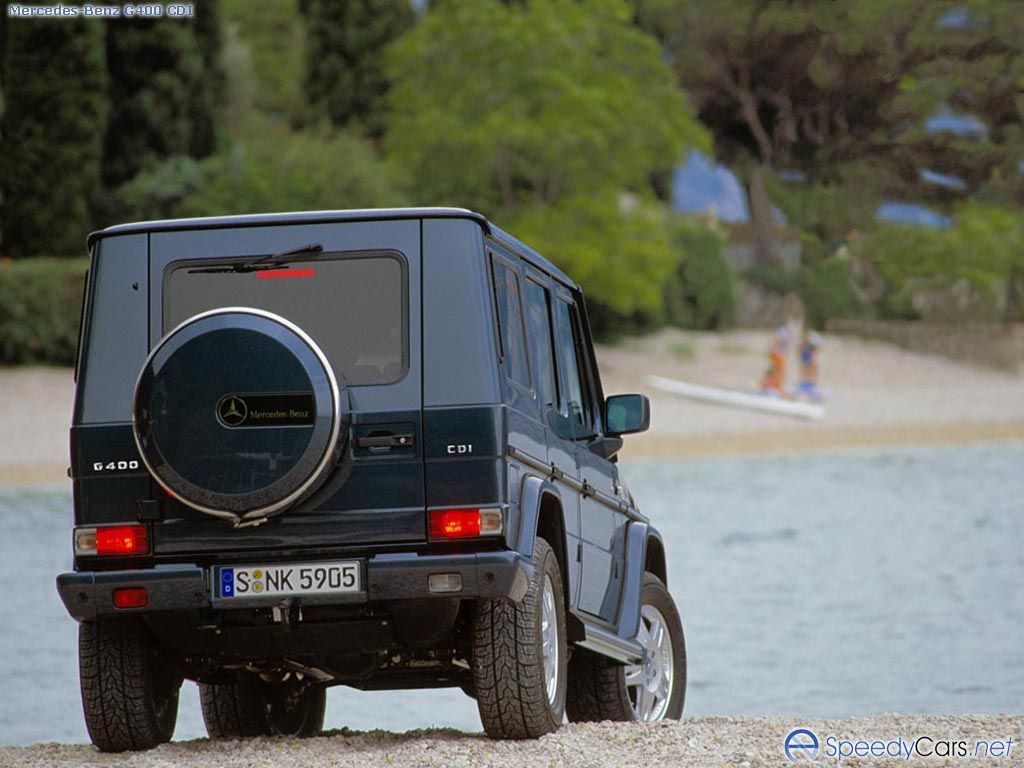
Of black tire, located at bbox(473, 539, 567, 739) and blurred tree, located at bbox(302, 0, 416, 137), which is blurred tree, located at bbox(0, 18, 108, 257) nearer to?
blurred tree, located at bbox(302, 0, 416, 137)

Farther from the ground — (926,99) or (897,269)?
(926,99)

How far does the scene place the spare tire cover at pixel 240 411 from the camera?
6.61 metres

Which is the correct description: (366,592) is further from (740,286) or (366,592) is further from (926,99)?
(740,286)

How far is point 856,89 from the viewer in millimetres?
54562

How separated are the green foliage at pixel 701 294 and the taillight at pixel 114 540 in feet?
152

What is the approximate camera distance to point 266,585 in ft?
22.3

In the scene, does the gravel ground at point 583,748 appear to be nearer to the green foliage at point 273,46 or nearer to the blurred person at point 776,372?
the blurred person at point 776,372

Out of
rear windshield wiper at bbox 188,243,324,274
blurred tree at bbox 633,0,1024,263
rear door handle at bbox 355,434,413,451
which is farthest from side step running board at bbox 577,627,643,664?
blurred tree at bbox 633,0,1024,263

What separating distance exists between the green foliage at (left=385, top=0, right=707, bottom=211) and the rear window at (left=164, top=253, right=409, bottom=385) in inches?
1827

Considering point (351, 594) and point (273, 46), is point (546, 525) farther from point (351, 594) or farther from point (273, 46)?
point (273, 46)

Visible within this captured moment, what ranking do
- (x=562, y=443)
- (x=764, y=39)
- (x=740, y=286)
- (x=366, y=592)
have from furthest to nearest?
(x=764, y=39) → (x=740, y=286) → (x=562, y=443) → (x=366, y=592)

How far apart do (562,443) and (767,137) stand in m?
54.0

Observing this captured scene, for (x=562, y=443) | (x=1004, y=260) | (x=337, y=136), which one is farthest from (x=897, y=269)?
(x=562, y=443)

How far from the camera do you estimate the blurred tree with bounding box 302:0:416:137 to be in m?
58.8
